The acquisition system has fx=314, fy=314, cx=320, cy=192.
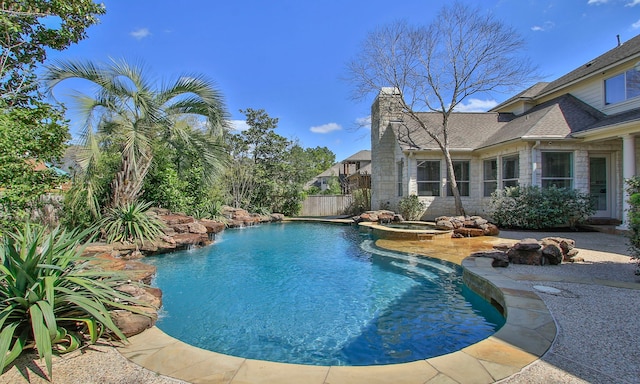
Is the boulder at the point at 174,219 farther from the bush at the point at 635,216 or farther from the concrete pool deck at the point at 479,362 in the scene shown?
the bush at the point at 635,216

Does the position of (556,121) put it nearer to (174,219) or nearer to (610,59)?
(610,59)

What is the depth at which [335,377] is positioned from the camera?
2.26 meters

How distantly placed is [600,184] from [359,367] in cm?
1334

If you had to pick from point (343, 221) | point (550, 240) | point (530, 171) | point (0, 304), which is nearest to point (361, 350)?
point (0, 304)

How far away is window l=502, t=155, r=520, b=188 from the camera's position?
1209 centimetres

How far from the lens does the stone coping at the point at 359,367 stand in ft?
7.35

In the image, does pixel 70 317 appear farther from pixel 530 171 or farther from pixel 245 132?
pixel 245 132

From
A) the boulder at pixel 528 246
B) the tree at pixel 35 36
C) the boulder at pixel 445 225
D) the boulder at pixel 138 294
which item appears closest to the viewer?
the boulder at pixel 138 294

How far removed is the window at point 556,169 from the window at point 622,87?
2.30 m

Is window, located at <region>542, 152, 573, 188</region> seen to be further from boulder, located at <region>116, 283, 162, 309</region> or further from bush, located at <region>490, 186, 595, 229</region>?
boulder, located at <region>116, 283, 162, 309</region>

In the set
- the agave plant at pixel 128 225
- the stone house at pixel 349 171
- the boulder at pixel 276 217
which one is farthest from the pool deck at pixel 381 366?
the stone house at pixel 349 171

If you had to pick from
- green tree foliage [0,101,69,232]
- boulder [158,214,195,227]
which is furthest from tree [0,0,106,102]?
boulder [158,214,195,227]

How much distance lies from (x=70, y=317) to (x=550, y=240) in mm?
8059

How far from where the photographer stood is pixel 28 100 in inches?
223
